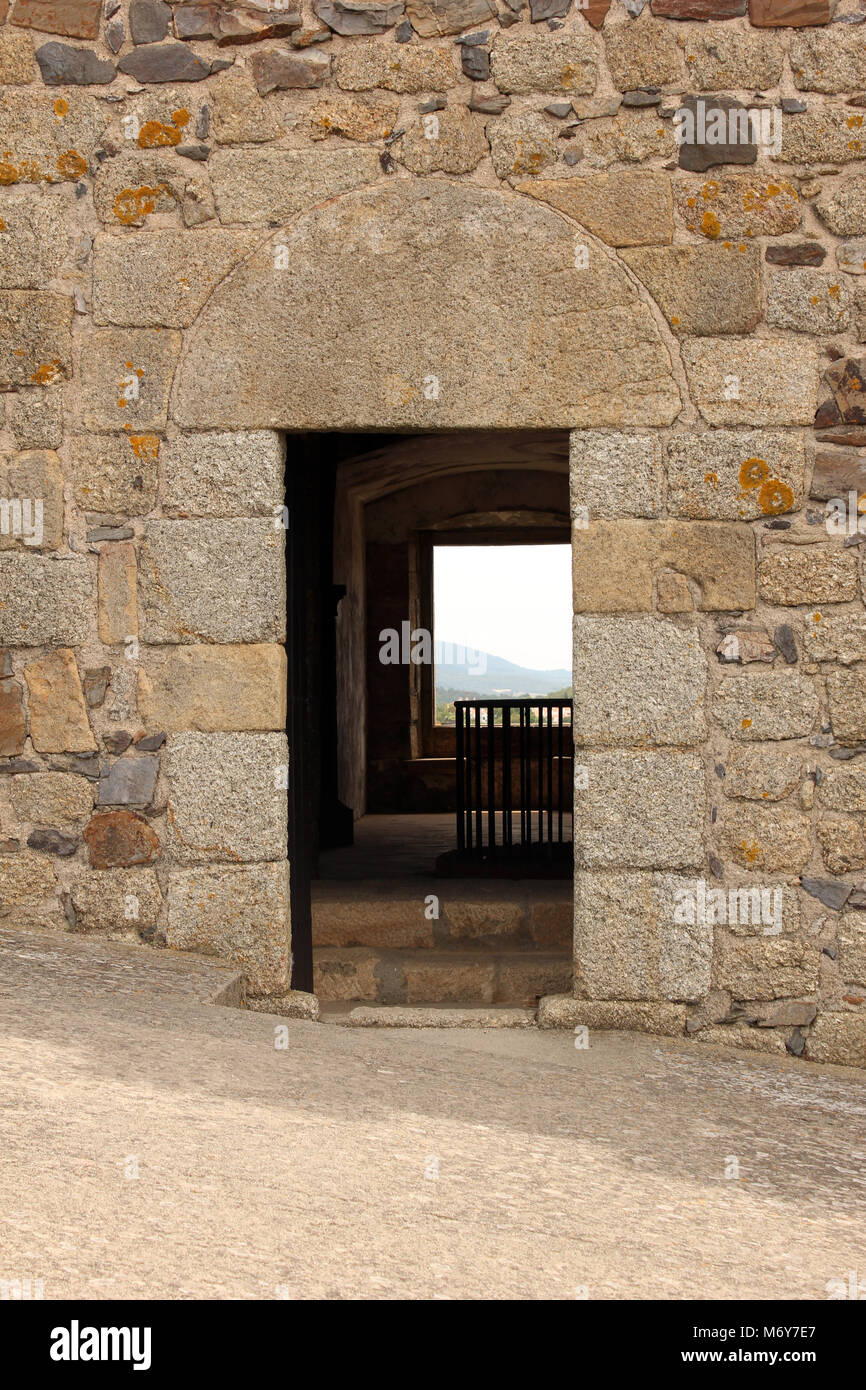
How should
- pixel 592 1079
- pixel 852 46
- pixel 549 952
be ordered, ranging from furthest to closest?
pixel 549 952
pixel 852 46
pixel 592 1079

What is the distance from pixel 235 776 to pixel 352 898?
5.23 ft

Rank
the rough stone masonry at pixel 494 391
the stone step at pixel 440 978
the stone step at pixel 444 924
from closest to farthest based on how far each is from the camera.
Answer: the rough stone masonry at pixel 494 391 → the stone step at pixel 440 978 → the stone step at pixel 444 924

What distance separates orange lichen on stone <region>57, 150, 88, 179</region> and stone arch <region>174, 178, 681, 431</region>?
0.57 m

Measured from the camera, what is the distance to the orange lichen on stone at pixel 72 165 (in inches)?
145

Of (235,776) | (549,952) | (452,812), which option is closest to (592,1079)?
(235,776)

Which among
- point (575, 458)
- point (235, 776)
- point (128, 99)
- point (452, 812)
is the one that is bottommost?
point (452, 812)

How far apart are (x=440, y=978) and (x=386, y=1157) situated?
2234 millimetres

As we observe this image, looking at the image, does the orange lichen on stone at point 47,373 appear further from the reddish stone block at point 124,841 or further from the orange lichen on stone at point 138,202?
the reddish stone block at point 124,841

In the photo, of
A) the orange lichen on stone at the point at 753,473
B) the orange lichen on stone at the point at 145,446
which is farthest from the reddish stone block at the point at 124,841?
the orange lichen on stone at the point at 753,473

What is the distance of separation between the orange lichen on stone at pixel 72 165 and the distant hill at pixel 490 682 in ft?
7.24

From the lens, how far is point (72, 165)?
3697mm

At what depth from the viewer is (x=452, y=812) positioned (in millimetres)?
9750

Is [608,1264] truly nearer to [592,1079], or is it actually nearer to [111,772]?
[592,1079]

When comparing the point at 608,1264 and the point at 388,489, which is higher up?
the point at 388,489
